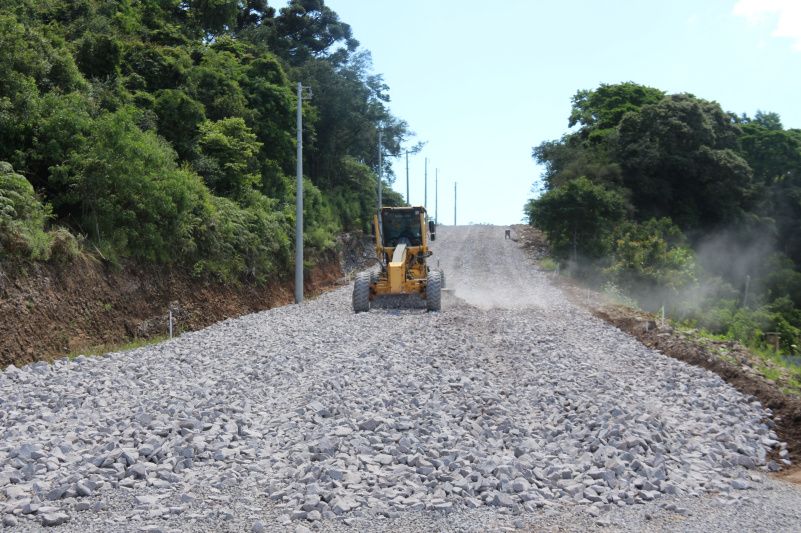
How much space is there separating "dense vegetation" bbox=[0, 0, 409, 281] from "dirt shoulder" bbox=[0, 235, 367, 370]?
1.54ft

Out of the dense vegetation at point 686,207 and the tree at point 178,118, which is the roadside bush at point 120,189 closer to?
the tree at point 178,118

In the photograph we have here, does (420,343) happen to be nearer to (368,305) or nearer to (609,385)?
(609,385)

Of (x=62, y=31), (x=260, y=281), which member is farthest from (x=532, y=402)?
(x=62, y=31)

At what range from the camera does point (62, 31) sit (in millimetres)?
24938

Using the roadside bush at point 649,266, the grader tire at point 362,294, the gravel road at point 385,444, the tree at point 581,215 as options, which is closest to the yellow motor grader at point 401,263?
the grader tire at point 362,294

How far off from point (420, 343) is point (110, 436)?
25.6ft

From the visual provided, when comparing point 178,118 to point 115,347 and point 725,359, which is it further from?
point 725,359

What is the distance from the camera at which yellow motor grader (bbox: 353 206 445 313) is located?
21.1 metres

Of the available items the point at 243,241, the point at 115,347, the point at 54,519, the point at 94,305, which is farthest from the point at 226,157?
the point at 54,519

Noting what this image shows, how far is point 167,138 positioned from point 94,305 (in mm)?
11509

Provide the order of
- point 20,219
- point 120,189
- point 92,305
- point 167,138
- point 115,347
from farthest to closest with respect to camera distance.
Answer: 1. point 167,138
2. point 120,189
3. point 92,305
4. point 115,347
5. point 20,219

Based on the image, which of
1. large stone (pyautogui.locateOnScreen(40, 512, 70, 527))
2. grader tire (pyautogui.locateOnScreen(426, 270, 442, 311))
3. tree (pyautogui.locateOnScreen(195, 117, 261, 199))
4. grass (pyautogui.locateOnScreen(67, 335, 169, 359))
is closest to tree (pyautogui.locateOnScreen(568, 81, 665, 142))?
tree (pyautogui.locateOnScreen(195, 117, 261, 199))

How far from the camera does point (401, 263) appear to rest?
2119 centimetres

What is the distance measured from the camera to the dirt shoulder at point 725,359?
9.34 meters
